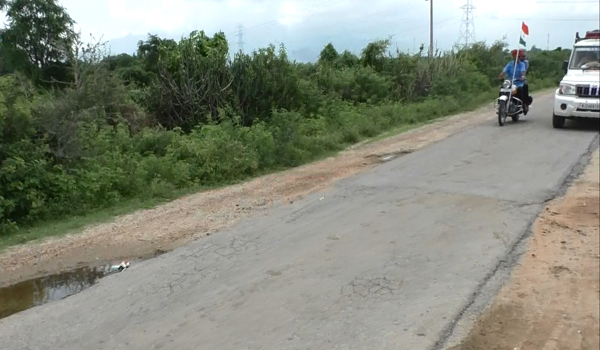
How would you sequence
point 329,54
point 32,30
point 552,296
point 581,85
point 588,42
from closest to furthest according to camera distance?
1. point 552,296
2. point 581,85
3. point 588,42
4. point 329,54
5. point 32,30

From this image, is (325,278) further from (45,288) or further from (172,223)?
(172,223)

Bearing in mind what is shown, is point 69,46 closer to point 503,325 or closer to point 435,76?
point 435,76

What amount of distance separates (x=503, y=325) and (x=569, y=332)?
42 centimetres

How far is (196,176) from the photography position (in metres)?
9.77

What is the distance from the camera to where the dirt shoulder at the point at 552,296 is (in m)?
3.79

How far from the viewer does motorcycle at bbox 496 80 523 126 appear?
13.4 meters

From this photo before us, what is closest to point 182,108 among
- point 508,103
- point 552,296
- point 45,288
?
point 508,103

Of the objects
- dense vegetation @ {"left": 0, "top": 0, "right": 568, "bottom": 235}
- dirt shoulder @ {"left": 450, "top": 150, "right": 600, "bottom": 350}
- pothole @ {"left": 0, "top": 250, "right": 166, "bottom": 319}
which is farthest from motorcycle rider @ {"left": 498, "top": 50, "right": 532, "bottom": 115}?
pothole @ {"left": 0, "top": 250, "right": 166, "bottom": 319}

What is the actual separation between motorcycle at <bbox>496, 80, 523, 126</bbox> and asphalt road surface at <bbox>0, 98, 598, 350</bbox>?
5.31 meters

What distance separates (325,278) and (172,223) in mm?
2899

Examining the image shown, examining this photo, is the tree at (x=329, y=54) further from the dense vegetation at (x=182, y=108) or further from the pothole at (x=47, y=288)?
the pothole at (x=47, y=288)

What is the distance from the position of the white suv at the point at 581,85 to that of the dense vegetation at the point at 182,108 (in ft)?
14.8

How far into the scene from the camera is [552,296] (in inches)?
175

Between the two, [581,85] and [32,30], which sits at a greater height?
[32,30]
